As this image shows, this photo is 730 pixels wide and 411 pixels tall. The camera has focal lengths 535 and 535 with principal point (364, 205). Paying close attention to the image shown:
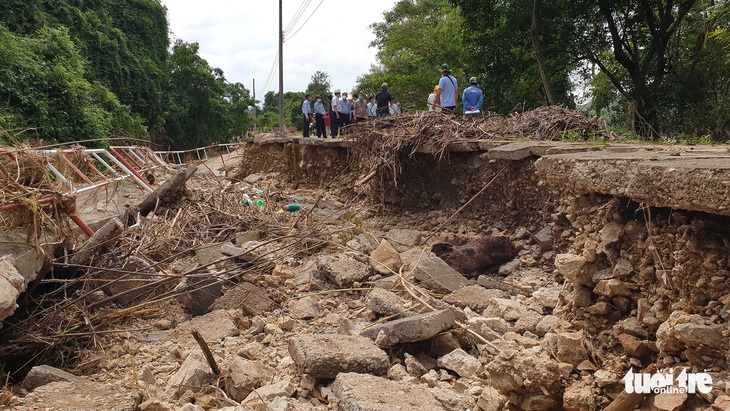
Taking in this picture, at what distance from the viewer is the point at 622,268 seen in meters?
2.45

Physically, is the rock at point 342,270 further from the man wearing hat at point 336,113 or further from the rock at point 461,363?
the man wearing hat at point 336,113

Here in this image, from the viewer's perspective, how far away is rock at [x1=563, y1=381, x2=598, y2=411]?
7.13ft

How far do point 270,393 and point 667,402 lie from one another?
6.35ft

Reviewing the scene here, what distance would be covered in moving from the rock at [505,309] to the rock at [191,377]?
1.99m

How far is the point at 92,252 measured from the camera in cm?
418

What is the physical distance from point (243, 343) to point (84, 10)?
21.1 m

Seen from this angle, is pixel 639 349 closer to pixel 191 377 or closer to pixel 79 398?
pixel 191 377

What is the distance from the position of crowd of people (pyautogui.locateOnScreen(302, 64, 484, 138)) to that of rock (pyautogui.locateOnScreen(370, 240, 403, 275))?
308cm

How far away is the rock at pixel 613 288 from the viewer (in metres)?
2.43

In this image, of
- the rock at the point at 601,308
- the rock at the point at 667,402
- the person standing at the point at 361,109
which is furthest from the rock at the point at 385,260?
the person standing at the point at 361,109

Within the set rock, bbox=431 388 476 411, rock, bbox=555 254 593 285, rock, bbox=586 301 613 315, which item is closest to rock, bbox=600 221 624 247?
rock, bbox=555 254 593 285

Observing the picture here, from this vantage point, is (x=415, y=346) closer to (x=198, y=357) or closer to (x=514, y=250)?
(x=198, y=357)

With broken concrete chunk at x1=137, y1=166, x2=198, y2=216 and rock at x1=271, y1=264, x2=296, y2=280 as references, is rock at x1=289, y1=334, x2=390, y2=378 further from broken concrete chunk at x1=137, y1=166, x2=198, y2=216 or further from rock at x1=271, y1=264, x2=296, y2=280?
broken concrete chunk at x1=137, y1=166, x2=198, y2=216

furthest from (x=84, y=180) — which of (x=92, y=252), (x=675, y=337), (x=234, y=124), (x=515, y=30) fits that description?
(x=234, y=124)
